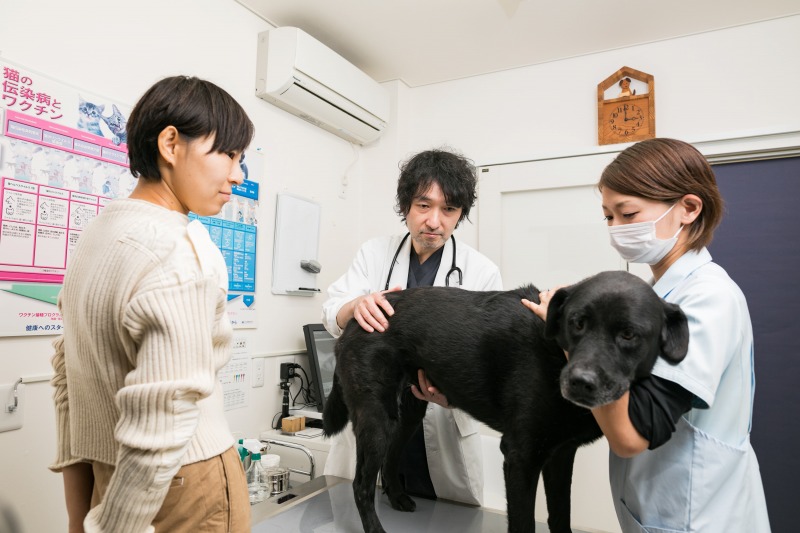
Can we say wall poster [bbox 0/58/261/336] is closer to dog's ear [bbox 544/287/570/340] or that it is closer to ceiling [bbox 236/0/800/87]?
ceiling [bbox 236/0/800/87]

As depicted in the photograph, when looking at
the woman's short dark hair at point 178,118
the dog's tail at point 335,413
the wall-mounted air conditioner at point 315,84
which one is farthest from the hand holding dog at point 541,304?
the wall-mounted air conditioner at point 315,84

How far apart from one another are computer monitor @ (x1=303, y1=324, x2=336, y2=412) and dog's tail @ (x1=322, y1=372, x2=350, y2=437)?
1.07 metres

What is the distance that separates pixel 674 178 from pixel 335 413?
1.07 m

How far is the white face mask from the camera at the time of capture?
101 cm

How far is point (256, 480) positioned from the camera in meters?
2.06

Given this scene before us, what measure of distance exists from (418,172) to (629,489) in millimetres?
1091

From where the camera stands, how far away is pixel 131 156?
855 millimetres

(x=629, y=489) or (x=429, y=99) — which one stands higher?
(x=429, y=99)

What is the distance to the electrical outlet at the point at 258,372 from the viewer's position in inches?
99.3

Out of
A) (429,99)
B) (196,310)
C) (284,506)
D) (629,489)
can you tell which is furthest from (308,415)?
(429,99)

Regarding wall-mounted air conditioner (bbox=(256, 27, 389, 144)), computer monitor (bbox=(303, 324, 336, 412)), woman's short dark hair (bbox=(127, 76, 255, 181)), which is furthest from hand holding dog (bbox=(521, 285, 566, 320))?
wall-mounted air conditioner (bbox=(256, 27, 389, 144))

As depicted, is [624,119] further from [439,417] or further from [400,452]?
[400,452]

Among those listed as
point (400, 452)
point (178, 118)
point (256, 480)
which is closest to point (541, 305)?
point (400, 452)

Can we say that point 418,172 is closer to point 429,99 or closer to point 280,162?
point 280,162
